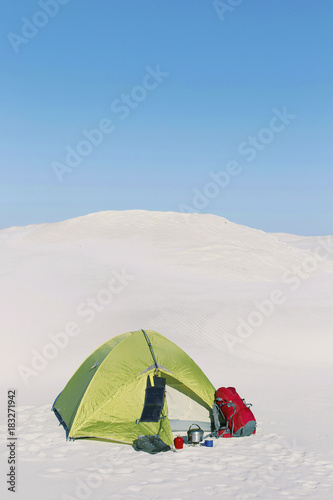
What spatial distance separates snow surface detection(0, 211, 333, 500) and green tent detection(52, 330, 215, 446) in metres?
0.36

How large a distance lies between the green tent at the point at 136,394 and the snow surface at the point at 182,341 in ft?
1.17

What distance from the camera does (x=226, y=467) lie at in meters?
6.88

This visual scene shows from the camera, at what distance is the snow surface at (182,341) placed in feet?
21.4

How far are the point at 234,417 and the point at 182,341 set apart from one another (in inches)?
287

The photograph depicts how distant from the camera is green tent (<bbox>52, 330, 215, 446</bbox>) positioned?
8.10m

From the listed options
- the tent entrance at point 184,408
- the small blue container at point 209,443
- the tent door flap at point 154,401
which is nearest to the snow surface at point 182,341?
the small blue container at point 209,443

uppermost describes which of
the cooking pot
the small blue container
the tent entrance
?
the tent entrance

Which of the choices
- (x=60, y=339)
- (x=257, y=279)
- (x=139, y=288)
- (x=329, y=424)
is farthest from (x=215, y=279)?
(x=329, y=424)

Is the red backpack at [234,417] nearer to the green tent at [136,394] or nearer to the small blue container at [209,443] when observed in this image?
the green tent at [136,394]

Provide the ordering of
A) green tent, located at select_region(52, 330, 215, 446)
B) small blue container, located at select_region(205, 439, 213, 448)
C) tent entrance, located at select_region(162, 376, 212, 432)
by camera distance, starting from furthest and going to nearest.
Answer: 1. tent entrance, located at select_region(162, 376, 212, 432)
2. green tent, located at select_region(52, 330, 215, 446)
3. small blue container, located at select_region(205, 439, 213, 448)

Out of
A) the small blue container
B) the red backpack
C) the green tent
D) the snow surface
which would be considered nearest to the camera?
the snow surface

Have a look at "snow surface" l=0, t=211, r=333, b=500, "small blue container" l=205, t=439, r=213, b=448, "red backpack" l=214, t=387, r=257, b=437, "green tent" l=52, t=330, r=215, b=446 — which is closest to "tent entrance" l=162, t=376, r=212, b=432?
"green tent" l=52, t=330, r=215, b=446

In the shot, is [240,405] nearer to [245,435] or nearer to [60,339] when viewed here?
[245,435]

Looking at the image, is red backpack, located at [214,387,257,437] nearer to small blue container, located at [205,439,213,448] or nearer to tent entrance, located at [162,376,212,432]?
Answer: tent entrance, located at [162,376,212,432]
